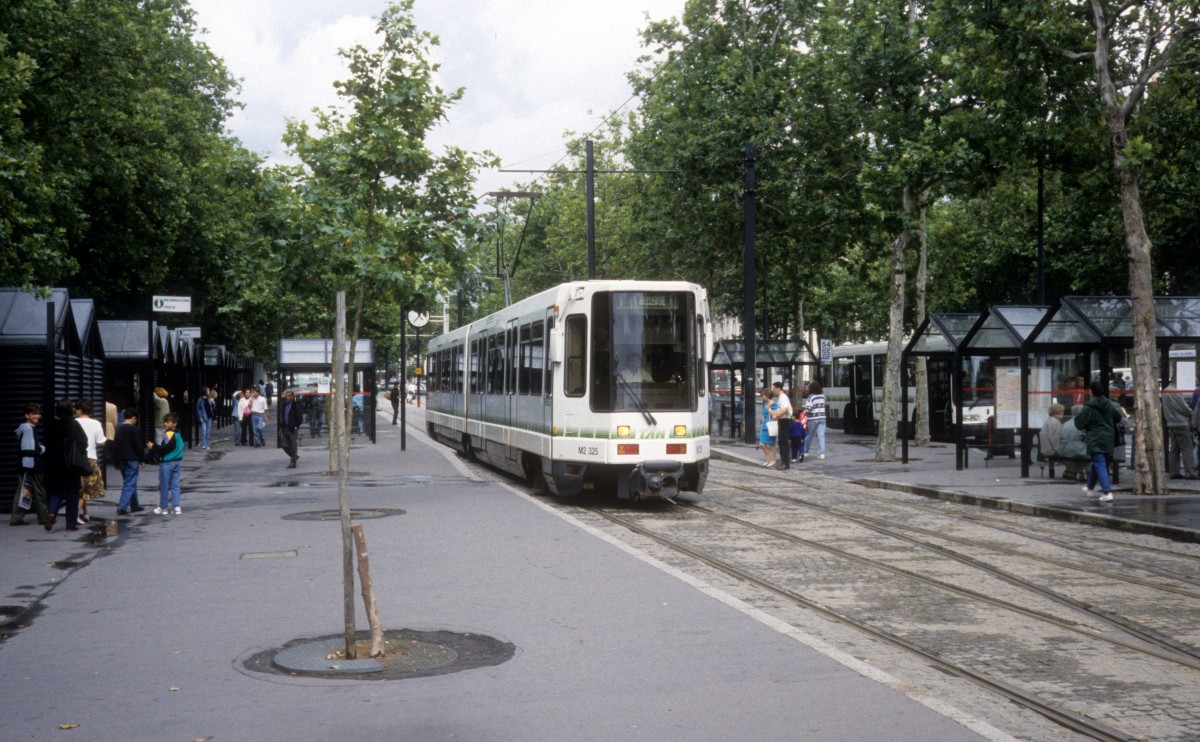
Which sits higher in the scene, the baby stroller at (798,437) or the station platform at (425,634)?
the baby stroller at (798,437)

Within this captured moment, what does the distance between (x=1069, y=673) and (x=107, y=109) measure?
67.7 ft

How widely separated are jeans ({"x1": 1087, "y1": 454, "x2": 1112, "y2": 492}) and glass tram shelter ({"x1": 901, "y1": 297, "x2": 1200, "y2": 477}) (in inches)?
85.4

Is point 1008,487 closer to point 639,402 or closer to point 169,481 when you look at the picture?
point 639,402

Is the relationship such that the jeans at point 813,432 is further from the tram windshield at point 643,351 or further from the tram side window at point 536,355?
the tram windshield at point 643,351

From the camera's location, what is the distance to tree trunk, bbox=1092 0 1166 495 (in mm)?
17656

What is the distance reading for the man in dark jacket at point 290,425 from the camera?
26.6 m

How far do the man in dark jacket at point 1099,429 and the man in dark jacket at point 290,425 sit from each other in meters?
16.3

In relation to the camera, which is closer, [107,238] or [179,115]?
[107,238]

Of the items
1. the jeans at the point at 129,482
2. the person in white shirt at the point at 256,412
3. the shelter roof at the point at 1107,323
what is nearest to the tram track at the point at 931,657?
the jeans at the point at 129,482

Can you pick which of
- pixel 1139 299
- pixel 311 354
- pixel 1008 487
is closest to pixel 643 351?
pixel 1008 487

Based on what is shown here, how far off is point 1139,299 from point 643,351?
7.18 m

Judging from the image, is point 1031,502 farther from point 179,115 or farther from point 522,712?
point 179,115

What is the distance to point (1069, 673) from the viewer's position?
Result: 7.16 m

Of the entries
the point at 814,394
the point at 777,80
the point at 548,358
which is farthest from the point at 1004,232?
the point at 548,358
